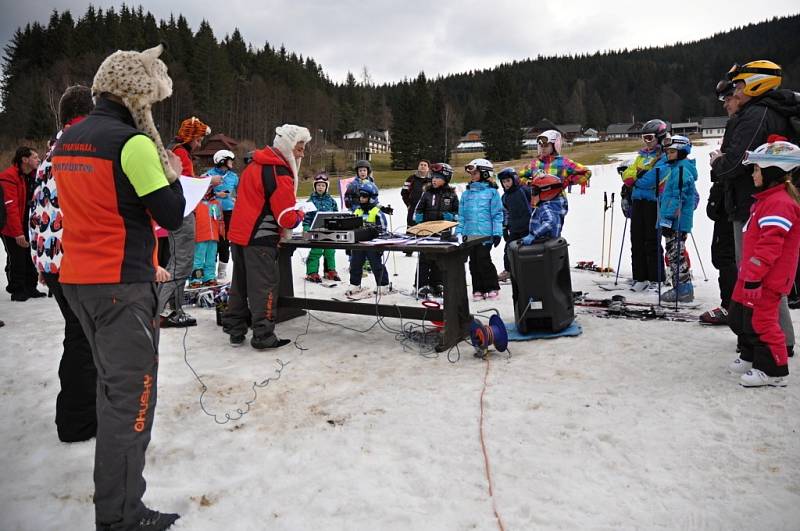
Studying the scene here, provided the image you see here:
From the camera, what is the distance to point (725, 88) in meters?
4.72

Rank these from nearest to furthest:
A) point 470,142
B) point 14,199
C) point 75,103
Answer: point 75,103
point 14,199
point 470,142

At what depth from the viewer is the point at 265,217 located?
5.16m

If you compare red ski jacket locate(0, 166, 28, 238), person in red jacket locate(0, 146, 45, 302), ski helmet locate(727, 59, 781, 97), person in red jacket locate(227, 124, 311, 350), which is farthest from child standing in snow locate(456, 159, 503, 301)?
red ski jacket locate(0, 166, 28, 238)

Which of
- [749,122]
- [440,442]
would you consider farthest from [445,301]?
[749,122]

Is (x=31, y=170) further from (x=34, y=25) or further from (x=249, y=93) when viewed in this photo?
(x=34, y=25)

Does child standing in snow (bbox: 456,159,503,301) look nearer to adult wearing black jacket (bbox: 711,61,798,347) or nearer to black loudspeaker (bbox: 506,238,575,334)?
black loudspeaker (bbox: 506,238,575,334)

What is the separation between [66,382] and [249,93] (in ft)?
186

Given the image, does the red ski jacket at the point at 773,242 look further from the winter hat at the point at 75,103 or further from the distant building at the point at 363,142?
the distant building at the point at 363,142

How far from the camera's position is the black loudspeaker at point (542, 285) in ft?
17.6

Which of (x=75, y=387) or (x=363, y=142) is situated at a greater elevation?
(x=363, y=142)

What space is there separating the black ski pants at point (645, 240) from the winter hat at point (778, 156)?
3.47 metres

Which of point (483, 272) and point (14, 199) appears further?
point (483, 272)

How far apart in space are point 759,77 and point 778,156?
3.15ft

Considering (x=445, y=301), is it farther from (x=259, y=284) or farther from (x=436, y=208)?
(x=436, y=208)
